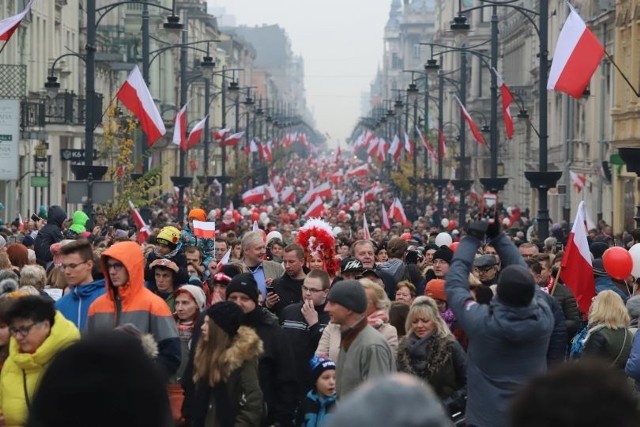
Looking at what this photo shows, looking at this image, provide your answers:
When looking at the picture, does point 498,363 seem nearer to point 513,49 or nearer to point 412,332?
point 412,332

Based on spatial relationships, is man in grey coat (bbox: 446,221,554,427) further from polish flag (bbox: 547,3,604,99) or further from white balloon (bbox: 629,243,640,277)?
polish flag (bbox: 547,3,604,99)

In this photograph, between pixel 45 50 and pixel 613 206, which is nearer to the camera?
pixel 613 206

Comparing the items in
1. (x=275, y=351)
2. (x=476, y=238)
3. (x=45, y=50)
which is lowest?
(x=275, y=351)

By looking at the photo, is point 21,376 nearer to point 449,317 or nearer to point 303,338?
point 303,338

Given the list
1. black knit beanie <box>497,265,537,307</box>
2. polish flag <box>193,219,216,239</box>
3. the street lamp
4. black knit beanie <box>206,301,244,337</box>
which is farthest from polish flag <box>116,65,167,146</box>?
black knit beanie <box>497,265,537,307</box>

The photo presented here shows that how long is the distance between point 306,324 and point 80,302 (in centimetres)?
169

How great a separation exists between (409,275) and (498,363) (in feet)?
26.5

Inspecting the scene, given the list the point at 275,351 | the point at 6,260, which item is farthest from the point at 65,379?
the point at 6,260

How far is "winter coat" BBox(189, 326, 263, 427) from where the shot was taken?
8.65 metres

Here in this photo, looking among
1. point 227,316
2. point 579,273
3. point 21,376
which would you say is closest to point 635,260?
point 579,273

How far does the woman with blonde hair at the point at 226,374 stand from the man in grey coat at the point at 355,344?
415 millimetres

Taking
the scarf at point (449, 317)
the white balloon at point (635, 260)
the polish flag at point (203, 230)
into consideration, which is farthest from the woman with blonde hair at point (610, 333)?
the polish flag at point (203, 230)

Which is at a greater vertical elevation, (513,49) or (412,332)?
(513,49)

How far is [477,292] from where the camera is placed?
10461 mm
